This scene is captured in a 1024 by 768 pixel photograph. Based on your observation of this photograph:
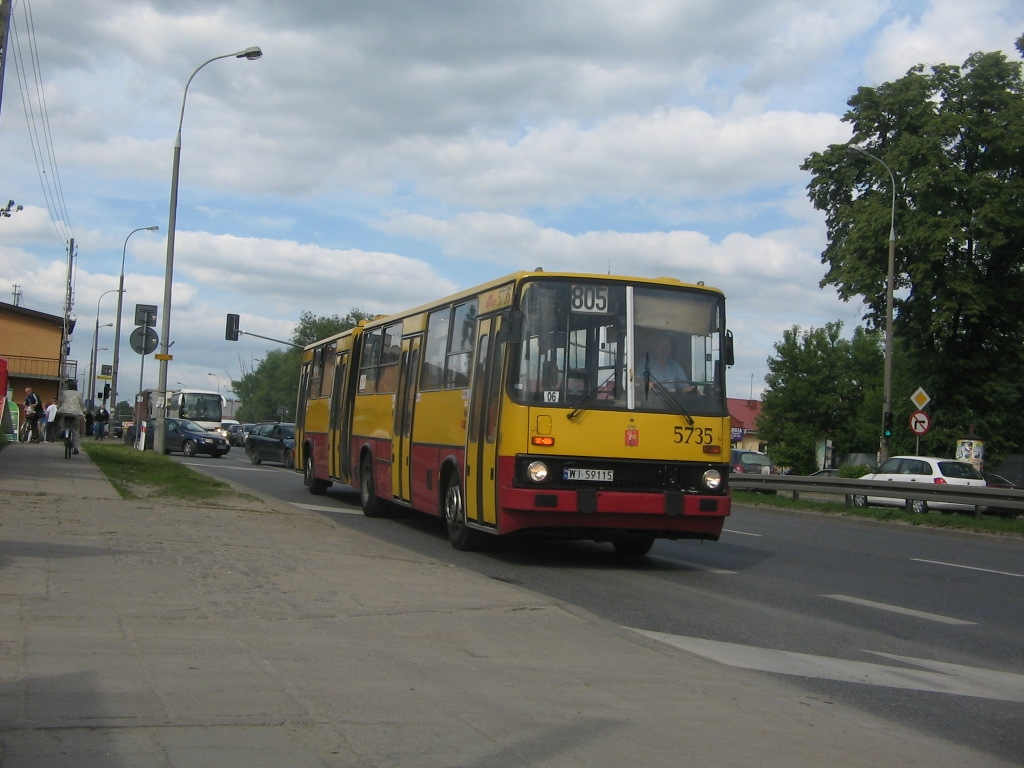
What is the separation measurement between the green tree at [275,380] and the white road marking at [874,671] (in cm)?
13921

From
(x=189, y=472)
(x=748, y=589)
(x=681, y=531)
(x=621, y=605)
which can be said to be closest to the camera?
(x=621, y=605)

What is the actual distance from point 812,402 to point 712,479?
197ft

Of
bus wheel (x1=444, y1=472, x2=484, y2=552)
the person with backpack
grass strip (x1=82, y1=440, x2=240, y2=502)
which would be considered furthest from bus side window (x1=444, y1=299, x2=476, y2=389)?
the person with backpack

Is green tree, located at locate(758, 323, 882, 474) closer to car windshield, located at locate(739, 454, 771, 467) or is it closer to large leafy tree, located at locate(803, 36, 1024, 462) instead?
car windshield, located at locate(739, 454, 771, 467)

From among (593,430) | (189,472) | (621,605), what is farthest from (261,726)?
(189,472)

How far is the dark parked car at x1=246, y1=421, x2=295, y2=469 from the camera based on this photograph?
41.1 m

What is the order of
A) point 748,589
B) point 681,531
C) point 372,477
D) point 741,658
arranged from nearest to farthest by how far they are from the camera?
point 741,658 < point 748,589 < point 681,531 < point 372,477

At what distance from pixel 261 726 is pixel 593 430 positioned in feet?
24.7

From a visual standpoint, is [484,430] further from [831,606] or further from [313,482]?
[313,482]

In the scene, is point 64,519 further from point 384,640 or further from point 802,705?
point 802,705

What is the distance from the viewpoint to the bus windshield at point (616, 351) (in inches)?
486

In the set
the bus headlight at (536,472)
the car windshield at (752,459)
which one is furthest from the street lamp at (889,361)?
the bus headlight at (536,472)

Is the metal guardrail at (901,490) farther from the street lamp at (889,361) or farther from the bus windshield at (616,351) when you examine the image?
the bus windshield at (616,351)

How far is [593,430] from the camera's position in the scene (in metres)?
12.2
